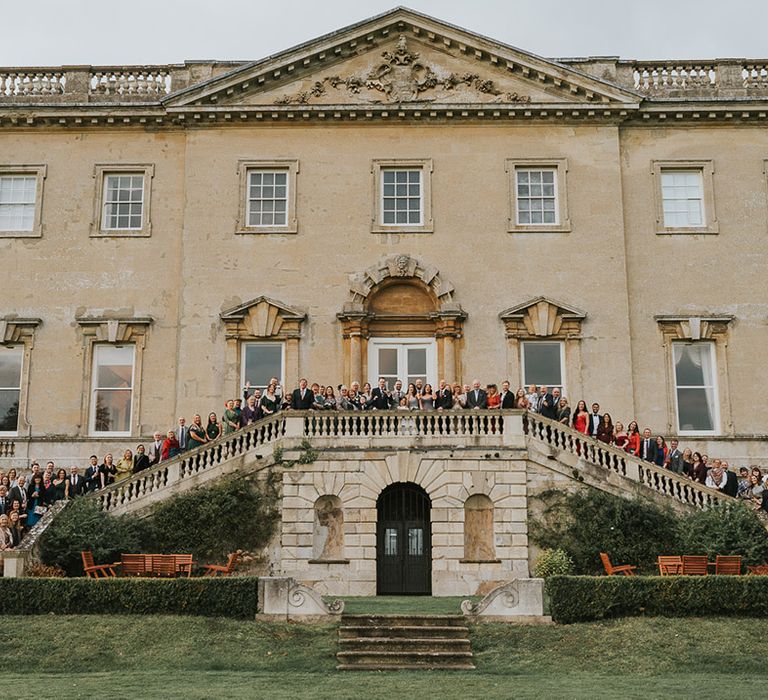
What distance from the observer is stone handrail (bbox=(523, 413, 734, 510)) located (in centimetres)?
2552

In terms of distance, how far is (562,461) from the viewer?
26.0m

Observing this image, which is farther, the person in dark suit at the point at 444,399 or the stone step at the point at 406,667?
the person in dark suit at the point at 444,399

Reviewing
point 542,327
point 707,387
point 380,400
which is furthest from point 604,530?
point 707,387

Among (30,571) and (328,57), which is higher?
(328,57)

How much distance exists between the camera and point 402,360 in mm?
31172

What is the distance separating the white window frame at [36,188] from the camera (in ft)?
105

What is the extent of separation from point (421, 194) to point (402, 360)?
4.89 m

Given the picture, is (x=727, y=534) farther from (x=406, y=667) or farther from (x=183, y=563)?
(x=183, y=563)

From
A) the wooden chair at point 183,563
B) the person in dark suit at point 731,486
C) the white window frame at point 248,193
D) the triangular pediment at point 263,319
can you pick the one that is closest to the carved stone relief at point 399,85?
the white window frame at point 248,193

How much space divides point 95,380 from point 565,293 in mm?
13518

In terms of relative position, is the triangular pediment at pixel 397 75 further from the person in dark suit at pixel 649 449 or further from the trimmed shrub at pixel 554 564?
the trimmed shrub at pixel 554 564

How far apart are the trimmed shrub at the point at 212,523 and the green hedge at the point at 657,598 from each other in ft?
25.8

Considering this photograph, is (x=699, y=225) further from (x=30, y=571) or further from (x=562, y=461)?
(x=30, y=571)

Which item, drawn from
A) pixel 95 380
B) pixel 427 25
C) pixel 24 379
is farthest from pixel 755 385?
pixel 24 379
